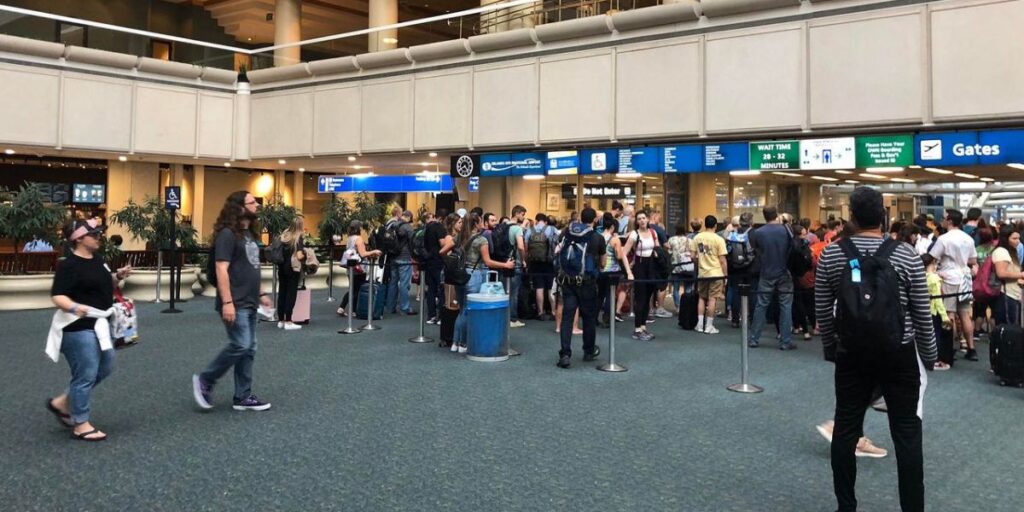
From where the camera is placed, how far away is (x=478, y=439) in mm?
4828

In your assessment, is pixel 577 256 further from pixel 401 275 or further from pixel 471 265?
pixel 401 275

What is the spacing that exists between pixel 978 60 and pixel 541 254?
7861 millimetres

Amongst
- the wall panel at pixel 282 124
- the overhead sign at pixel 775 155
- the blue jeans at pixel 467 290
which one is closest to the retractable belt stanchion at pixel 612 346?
the blue jeans at pixel 467 290

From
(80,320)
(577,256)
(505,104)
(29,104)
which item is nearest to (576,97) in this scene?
(505,104)

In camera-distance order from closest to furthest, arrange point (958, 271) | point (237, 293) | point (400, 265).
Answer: point (237, 293) < point (958, 271) < point (400, 265)

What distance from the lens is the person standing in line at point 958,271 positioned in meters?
7.96

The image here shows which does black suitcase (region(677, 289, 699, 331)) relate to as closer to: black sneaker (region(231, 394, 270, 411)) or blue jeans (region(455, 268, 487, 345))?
blue jeans (region(455, 268, 487, 345))

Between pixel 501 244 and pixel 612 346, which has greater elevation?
pixel 501 244

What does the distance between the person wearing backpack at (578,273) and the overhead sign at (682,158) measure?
731 cm

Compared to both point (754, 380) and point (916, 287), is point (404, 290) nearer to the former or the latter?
point (754, 380)

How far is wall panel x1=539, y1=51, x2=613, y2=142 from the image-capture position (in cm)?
1498

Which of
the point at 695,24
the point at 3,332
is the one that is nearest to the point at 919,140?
the point at 695,24

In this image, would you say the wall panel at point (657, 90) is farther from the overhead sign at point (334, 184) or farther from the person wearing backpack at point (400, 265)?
the overhead sign at point (334, 184)

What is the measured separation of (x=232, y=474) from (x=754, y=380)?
504 cm
